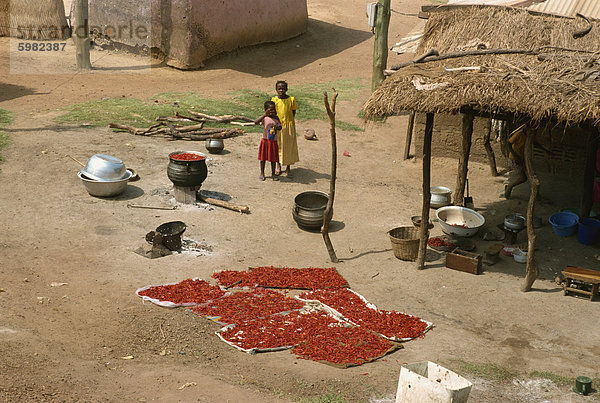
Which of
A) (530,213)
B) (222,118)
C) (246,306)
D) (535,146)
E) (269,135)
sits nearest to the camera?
(246,306)

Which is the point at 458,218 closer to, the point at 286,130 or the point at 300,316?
the point at 286,130

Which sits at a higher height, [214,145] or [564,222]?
[214,145]

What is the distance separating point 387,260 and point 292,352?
3.09 meters

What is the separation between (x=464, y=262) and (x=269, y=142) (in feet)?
14.4

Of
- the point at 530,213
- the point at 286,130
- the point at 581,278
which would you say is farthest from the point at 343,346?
the point at 286,130

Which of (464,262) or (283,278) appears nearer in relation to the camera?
(283,278)

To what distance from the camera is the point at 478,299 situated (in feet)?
27.8

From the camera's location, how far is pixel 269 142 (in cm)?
1191

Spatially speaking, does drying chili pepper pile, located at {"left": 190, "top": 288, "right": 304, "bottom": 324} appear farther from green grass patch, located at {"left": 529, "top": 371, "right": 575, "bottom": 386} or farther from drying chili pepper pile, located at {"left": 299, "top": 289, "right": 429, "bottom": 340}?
green grass patch, located at {"left": 529, "top": 371, "right": 575, "bottom": 386}

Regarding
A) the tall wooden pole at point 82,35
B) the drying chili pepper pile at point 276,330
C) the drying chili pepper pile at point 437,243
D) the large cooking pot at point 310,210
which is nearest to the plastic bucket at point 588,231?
the drying chili pepper pile at point 437,243

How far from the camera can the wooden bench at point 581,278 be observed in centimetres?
842

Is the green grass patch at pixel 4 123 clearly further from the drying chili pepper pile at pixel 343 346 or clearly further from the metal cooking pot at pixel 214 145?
the drying chili pepper pile at pixel 343 346

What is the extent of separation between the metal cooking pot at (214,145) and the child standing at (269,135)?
1.36 meters

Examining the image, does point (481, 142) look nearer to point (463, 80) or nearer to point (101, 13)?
point (463, 80)
